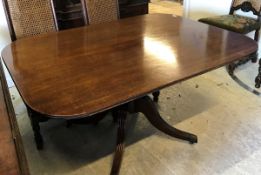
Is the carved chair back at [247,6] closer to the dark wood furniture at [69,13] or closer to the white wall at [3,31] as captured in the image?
the dark wood furniture at [69,13]

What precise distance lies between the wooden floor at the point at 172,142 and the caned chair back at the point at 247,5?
1.04 metres

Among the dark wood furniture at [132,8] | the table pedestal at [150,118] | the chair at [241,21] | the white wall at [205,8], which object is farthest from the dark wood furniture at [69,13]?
the white wall at [205,8]

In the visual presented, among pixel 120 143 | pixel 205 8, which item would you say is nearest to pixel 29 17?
pixel 120 143

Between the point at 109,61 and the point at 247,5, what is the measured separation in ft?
7.21

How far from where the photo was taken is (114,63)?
154 cm

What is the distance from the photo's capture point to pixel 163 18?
7.61ft

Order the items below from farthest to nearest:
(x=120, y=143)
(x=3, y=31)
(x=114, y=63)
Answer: (x=3, y=31) < (x=120, y=143) < (x=114, y=63)

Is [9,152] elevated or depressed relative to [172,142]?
elevated

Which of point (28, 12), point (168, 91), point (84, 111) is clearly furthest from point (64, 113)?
point (168, 91)

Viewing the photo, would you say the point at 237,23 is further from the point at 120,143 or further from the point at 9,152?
the point at 9,152

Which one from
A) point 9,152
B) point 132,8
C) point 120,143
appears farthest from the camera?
point 132,8

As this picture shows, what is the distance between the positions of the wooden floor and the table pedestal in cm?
6

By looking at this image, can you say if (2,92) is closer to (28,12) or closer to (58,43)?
A: (58,43)

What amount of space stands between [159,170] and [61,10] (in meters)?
1.92
